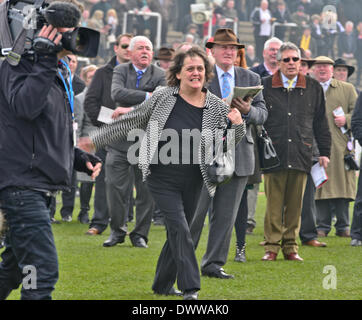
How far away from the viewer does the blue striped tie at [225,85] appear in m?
8.34

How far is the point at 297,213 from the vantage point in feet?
30.5

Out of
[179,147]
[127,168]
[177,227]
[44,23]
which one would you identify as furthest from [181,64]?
[127,168]

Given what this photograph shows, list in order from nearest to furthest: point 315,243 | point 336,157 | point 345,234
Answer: point 315,243 → point 345,234 → point 336,157

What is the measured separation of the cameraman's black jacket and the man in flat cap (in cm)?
716

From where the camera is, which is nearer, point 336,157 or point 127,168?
point 127,168

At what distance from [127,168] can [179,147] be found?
364 cm

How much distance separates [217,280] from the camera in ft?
25.6

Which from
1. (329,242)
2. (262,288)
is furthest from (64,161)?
(329,242)

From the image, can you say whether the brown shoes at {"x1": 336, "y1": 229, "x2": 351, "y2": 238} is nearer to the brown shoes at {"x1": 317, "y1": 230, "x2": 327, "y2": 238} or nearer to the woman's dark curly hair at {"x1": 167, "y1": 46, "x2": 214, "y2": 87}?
the brown shoes at {"x1": 317, "y1": 230, "x2": 327, "y2": 238}

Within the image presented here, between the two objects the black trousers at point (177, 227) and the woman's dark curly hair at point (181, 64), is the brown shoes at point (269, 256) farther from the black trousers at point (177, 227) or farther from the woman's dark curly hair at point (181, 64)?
the woman's dark curly hair at point (181, 64)

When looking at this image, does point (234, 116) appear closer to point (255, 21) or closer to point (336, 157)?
point (336, 157)

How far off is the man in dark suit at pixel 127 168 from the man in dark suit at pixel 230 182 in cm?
175

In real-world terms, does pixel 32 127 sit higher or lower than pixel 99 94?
lower
